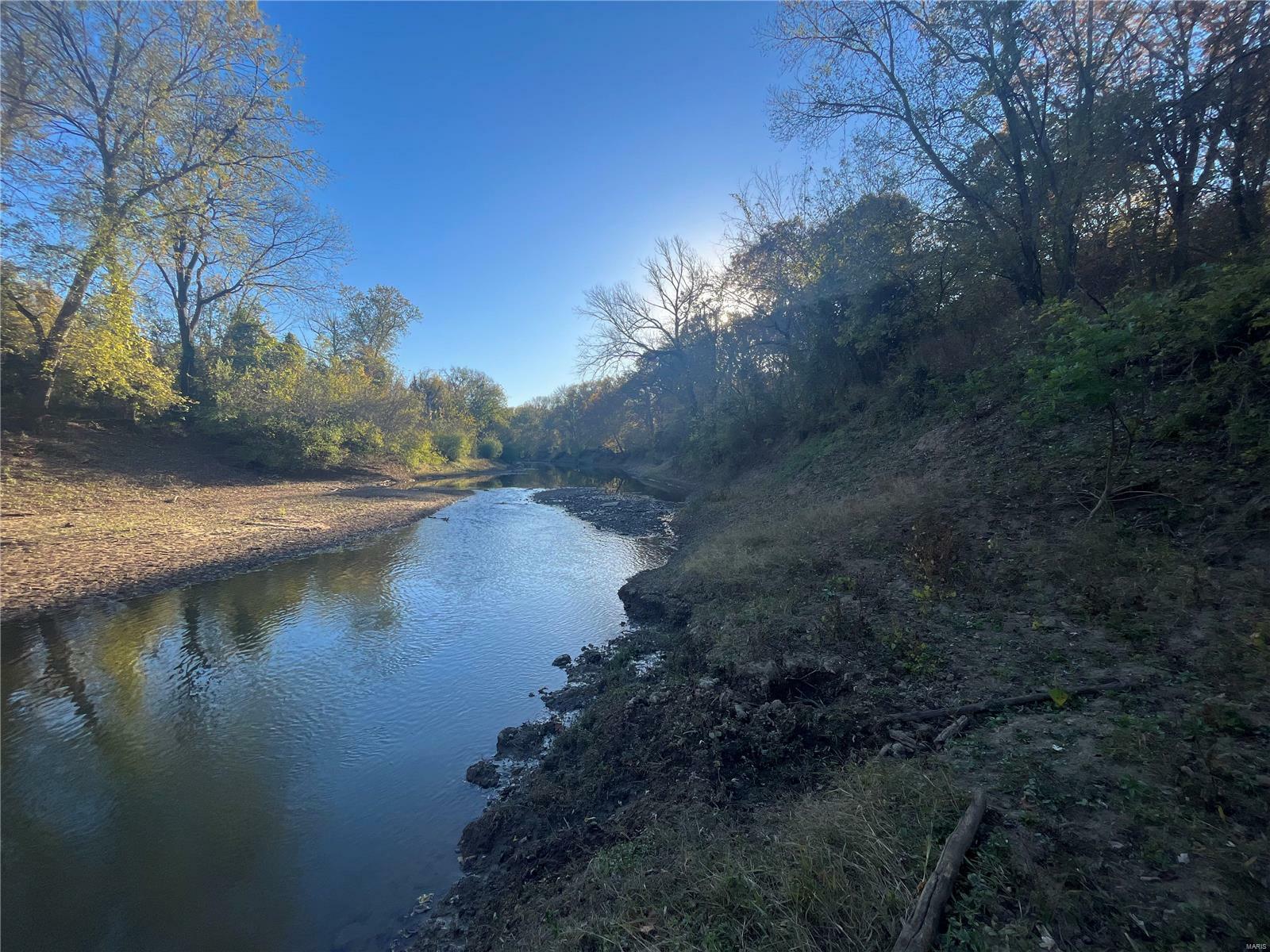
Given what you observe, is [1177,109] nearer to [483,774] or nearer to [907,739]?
[907,739]

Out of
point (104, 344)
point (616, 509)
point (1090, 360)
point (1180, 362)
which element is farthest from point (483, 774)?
point (616, 509)

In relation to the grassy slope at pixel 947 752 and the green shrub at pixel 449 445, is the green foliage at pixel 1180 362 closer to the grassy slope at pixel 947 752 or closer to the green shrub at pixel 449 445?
the grassy slope at pixel 947 752

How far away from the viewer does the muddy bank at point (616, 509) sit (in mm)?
20969

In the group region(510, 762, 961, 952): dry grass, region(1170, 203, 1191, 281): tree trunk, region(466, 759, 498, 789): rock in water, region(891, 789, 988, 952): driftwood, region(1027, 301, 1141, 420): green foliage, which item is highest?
region(1170, 203, 1191, 281): tree trunk

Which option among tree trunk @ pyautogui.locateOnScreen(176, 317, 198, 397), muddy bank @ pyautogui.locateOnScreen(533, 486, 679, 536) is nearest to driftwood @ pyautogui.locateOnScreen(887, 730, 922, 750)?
muddy bank @ pyautogui.locateOnScreen(533, 486, 679, 536)

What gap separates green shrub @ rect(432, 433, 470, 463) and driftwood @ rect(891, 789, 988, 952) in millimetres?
52260

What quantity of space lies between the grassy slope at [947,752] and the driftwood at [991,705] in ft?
0.47

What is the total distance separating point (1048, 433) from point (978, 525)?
9.21 feet

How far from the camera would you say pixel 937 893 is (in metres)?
2.48

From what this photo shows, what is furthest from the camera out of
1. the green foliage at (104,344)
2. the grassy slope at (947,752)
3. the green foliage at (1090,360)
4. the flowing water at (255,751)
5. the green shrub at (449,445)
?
the green shrub at (449,445)

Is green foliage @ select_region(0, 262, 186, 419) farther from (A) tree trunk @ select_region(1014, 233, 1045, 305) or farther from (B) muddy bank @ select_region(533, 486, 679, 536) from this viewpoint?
(A) tree trunk @ select_region(1014, 233, 1045, 305)

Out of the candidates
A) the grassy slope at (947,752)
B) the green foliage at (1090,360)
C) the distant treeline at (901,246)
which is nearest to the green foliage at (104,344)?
the distant treeline at (901,246)

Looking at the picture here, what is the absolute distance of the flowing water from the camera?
13.7 feet

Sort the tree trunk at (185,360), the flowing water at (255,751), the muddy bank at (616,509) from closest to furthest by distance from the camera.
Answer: the flowing water at (255,751)
the muddy bank at (616,509)
the tree trunk at (185,360)
